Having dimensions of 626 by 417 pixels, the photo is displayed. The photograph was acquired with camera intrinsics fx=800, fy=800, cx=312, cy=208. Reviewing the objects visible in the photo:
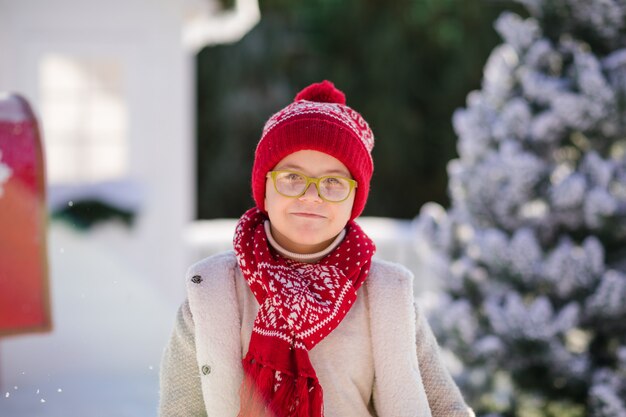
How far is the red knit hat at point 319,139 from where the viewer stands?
1.87 meters

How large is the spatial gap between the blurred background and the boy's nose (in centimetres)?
117

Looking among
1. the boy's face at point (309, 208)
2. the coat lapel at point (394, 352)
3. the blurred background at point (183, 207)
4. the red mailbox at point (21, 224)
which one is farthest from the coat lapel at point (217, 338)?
the red mailbox at point (21, 224)

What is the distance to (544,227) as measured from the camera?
12.0 feet

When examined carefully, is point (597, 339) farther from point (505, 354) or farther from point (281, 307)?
point (281, 307)

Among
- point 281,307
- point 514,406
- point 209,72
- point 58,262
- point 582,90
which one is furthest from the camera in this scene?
point 209,72

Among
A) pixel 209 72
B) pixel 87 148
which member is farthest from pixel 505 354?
pixel 209 72

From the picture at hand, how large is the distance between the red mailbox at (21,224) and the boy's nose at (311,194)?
1432 millimetres

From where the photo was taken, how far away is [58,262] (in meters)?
5.14

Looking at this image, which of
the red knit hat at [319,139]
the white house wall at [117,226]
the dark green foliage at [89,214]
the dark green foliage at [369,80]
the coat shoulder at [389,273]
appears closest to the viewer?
the red knit hat at [319,139]

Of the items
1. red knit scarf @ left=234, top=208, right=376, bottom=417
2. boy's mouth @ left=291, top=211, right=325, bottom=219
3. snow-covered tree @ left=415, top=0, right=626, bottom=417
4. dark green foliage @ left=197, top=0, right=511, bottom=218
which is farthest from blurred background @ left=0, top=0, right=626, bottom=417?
dark green foliage @ left=197, top=0, right=511, bottom=218

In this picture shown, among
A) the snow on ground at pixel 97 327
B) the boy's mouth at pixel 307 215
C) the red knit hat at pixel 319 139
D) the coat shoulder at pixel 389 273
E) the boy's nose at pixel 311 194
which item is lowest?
the snow on ground at pixel 97 327

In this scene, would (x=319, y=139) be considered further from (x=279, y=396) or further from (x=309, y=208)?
(x=279, y=396)

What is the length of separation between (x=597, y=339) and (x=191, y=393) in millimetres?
2352

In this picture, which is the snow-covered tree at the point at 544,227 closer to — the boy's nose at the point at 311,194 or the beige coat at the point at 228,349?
the beige coat at the point at 228,349
